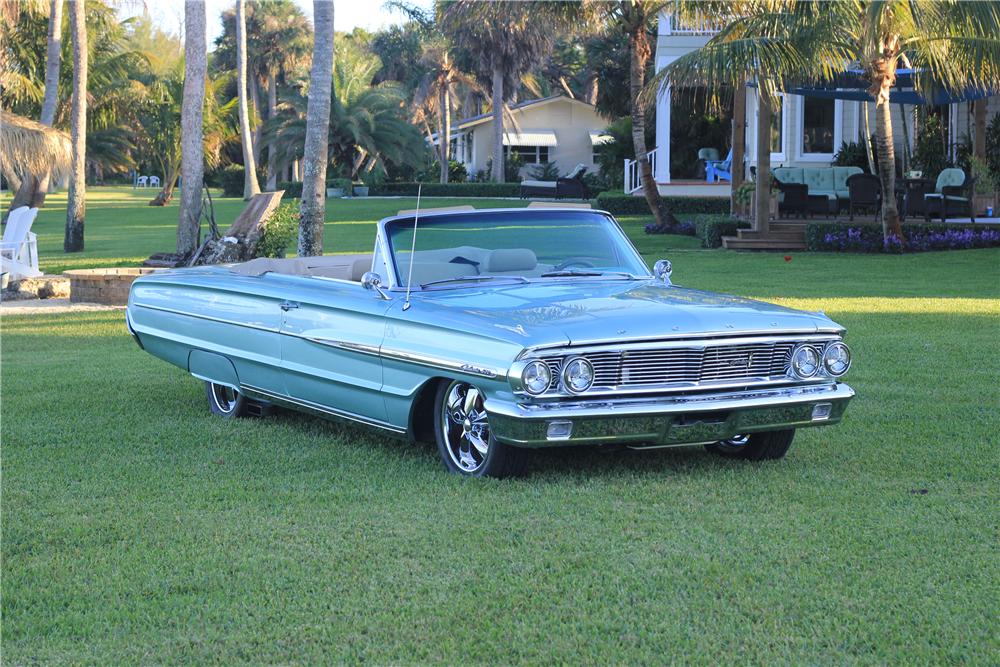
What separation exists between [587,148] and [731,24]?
39734 mm

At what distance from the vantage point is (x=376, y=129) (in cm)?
5662

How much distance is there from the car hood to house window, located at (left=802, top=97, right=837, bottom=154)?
23.6 m

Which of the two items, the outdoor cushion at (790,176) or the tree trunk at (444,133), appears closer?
the outdoor cushion at (790,176)

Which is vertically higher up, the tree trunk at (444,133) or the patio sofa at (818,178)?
the tree trunk at (444,133)

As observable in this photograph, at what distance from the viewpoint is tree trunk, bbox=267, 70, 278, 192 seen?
55.7 m

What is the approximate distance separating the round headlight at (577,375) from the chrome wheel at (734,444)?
1235 mm

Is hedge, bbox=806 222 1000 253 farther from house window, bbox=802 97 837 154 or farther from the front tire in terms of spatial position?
the front tire

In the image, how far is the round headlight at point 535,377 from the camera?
5.63 meters

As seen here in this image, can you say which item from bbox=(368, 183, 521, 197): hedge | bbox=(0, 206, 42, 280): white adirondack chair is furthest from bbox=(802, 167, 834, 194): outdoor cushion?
bbox=(368, 183, 521, 197): hedge

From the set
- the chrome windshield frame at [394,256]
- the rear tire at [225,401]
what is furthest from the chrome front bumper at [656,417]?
the rear tire at [225,401]

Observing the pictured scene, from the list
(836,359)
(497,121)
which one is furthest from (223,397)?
(497,121)

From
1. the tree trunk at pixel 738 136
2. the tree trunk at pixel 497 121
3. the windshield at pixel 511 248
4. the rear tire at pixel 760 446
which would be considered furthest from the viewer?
the tree trunk at pixel 497 121

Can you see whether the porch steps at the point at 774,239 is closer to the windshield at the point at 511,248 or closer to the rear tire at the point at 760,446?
the windshield at the point at 511,248

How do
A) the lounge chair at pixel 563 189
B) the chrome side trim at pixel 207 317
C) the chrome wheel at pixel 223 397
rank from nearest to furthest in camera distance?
the chrome side trim at pixel 207 317, the chrome wheel at pixel 223 397, the lounge chair at pixel 563 189
